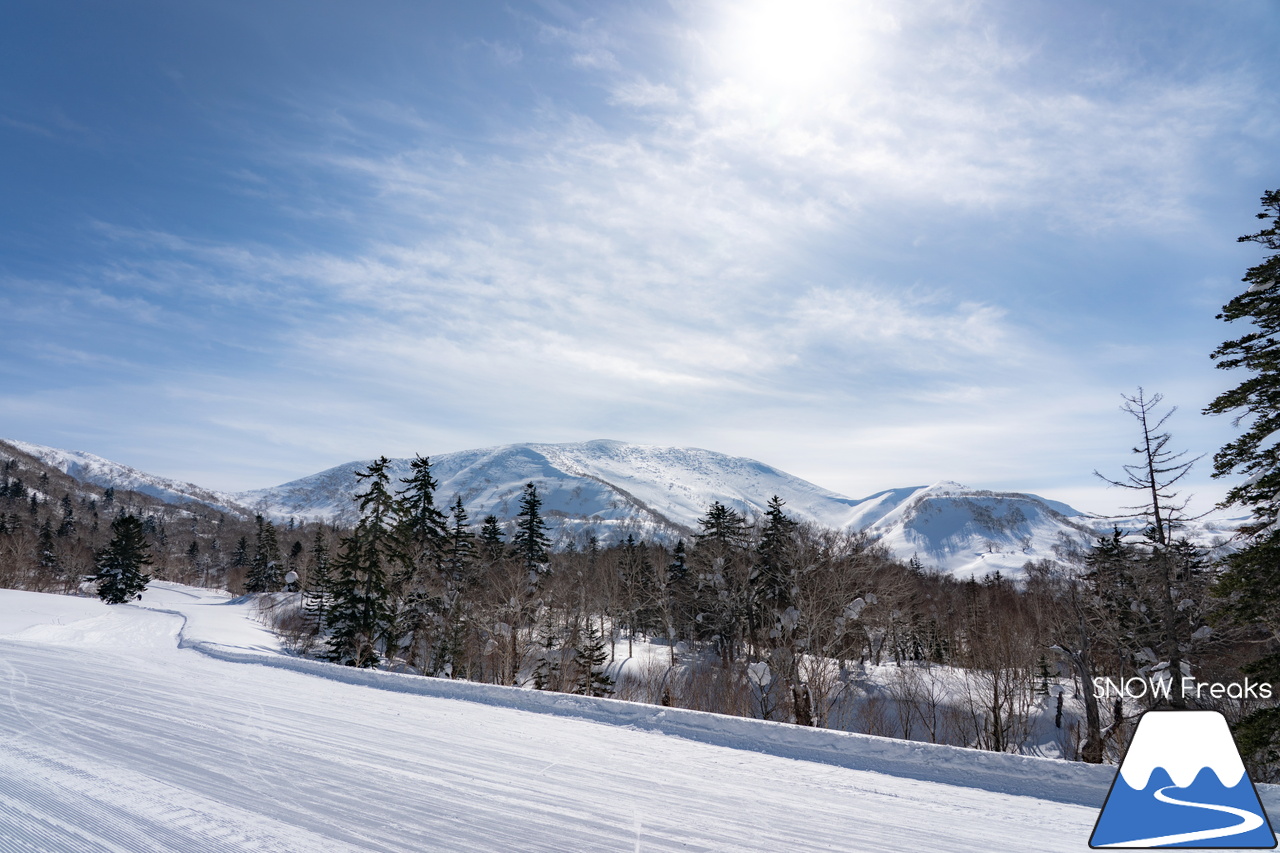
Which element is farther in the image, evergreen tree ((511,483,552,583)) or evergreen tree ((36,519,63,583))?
evergreen tree ((36,519,63,583))

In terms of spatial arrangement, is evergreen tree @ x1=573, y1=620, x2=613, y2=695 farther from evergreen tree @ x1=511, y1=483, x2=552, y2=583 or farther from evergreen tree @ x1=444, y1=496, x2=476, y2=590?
evergreen tree @ x1=511, y1=483, x2=552, y2=583

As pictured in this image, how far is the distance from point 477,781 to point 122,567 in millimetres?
69369

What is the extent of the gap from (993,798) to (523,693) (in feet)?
24.6

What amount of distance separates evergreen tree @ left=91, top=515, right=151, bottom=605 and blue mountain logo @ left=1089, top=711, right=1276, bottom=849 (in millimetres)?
72457

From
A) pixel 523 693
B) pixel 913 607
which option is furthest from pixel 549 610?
pixel 913 607

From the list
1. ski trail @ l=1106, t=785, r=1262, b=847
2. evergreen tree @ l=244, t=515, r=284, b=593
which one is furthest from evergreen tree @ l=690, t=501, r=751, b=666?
evergreen tree @ l=244, t=515, r=284, b=593

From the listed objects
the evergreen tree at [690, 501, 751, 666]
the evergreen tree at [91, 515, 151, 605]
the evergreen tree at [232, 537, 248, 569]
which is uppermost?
the evergreen tree at [690, 501, 751, 666]

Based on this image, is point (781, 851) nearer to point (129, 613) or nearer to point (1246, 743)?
point (1246, 743)

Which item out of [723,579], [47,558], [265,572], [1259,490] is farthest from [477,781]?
[47,558]

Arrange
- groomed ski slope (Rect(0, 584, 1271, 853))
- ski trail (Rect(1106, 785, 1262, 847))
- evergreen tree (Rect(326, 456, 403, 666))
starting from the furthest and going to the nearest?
evergreen tree (Rect(326, 456, 403, 666))
groomed ski slope (Rect(0, 584, 1271, 853))
ski trail (Rect(1106, 785, 1262, 847))

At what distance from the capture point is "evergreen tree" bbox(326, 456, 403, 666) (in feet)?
95.7

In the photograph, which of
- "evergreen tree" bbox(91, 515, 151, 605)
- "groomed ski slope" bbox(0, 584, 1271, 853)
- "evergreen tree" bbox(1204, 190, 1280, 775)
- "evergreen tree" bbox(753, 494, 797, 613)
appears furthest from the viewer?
"evergreen tree" bbox(91, 515, 151, 605)

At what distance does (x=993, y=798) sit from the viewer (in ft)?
21.3

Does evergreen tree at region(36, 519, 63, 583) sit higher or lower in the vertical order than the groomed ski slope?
lower
